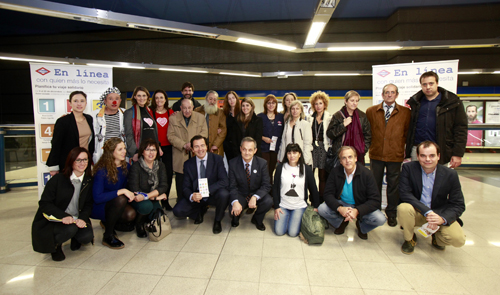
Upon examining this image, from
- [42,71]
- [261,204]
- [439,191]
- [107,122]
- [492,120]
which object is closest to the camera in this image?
[439,191]

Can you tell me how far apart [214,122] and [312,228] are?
7.23 ft

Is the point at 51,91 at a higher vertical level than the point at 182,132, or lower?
higher

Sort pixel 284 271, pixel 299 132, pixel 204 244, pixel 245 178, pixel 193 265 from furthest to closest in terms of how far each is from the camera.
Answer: pixel 299 132
pixel 245 178
pixel 204 244
pixel 193 265
pixel 284 271

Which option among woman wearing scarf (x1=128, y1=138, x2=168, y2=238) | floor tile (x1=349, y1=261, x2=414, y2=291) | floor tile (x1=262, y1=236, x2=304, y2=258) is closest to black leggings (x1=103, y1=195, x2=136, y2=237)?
woman wearing scarf (x1=128, y1=138, x2=168, y2=238)

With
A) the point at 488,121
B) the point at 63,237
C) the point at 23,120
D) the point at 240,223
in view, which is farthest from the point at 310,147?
the point at 23,120

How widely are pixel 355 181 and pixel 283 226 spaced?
0.96m

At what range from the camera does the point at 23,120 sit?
31.4ft

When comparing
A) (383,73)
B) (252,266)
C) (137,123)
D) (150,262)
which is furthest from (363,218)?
(137,123)

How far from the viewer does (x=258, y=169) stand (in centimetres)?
304

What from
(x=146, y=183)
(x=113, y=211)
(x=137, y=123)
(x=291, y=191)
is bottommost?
(x=113, y=211)

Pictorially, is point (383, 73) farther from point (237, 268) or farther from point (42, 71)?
point (42, 71)

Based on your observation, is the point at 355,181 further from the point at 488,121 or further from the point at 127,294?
the point at 488,121

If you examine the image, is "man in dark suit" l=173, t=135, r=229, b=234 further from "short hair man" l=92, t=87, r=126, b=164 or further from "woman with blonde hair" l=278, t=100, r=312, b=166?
"short hair man" l=92, t=87, r=126, b=164

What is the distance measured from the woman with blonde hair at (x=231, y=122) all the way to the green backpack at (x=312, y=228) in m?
1.51
